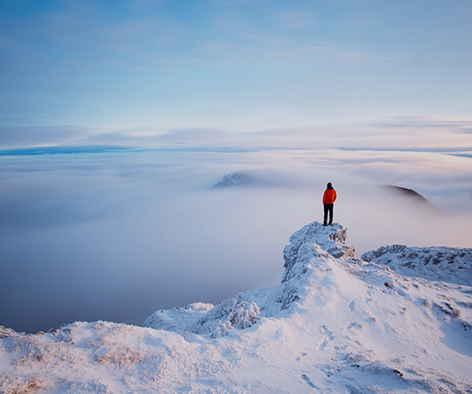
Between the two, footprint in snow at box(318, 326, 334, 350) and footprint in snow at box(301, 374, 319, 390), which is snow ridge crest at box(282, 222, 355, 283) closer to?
footprint in snow at box(318, 326, 334, 350)

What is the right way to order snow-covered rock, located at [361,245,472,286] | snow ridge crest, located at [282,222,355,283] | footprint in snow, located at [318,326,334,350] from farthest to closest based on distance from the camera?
snow-covered rock, located at [361,245,472,286]
snow ridge crest, located at [282,222,355,283]
footprint in snow, located at [318,326,334,350]

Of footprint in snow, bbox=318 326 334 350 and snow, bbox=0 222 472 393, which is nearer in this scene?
snow, bbox=0 222 472 393

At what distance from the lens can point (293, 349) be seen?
6.29 m

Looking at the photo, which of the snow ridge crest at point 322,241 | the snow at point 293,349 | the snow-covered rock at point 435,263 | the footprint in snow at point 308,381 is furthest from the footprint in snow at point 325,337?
the snow-covered rock at point 435,263

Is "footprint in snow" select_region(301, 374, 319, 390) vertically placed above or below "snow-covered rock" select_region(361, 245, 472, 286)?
above

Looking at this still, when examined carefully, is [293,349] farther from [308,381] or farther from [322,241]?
[322,241]

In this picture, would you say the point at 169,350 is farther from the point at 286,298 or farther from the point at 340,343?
the point at 286,298

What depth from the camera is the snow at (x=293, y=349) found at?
188 inches

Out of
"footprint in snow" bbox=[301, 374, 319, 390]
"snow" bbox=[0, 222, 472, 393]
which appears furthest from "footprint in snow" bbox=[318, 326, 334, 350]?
"footprint in snow" bbox=[301, 374, 319, 390]

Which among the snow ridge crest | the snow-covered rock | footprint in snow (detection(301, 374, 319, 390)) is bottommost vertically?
the snow-covered rock

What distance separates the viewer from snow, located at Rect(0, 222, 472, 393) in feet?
15.7

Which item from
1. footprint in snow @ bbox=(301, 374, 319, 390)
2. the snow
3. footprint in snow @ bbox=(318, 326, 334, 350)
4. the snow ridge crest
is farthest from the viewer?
the snow ridge crest

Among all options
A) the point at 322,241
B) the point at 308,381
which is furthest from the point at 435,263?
the point at 308,381

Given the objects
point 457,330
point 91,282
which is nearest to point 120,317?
point 91,282
